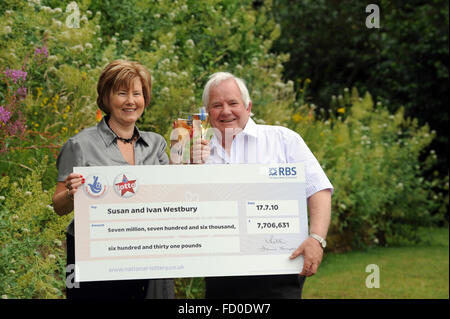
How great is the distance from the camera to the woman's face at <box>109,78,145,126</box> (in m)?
2.60

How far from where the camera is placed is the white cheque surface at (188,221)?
2576 millimetres

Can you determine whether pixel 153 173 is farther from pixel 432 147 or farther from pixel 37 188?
pixel 432 147

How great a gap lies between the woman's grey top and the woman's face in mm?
81

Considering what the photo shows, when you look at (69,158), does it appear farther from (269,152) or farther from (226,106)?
(269,152)

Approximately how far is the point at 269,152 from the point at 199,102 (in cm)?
278

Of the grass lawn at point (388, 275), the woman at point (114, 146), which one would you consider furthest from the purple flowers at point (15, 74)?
the grass lawn at point (388, 275)

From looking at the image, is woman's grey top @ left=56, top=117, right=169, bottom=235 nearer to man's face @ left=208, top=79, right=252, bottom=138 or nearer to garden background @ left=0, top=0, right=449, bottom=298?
man's face @ left=208, top=79, right=252, bottom=138

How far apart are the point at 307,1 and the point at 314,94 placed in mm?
2364

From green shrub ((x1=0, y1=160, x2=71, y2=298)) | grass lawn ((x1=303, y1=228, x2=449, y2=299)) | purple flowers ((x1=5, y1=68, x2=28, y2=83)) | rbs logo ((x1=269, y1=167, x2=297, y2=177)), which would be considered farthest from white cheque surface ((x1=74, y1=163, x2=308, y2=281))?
grass lawn ((x1=303, y1=228, x2=449, y2=299))

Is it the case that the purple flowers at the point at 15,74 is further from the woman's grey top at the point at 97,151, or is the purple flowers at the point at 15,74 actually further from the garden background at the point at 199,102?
the woman's grey top at the point at 97,151

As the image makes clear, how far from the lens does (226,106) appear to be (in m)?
2.76

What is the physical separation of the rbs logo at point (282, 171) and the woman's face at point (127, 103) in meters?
0.67
